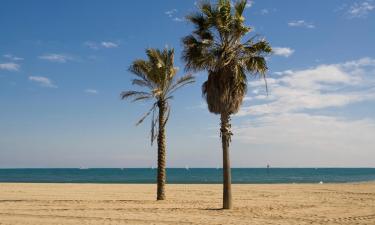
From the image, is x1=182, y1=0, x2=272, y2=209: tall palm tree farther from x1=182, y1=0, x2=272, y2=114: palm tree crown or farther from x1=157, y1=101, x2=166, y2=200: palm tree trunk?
x1=157, y1=101, x2=166, y2=200: palm tree trunk

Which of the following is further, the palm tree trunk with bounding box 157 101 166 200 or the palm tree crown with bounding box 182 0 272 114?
the palm tree trunk with bounding box 157 101 166 200

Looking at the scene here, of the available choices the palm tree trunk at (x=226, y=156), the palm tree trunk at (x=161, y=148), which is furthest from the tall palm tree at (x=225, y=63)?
the palm tree trunk at (x=161, y=148)

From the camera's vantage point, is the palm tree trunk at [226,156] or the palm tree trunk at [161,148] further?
the palm tree trunk at [161,148]

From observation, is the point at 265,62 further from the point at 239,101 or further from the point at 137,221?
the point at 137,221

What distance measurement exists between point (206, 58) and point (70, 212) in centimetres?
884

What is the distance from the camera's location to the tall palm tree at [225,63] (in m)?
19.6

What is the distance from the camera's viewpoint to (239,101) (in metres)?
20.0

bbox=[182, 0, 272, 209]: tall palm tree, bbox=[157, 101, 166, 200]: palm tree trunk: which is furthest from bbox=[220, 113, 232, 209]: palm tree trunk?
bbox=[157, 101, 166, 200]: palm tree trunk

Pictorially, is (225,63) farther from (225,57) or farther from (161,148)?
(161,148)

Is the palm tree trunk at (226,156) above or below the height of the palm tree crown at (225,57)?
below

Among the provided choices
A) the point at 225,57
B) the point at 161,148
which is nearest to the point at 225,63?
the point at 225,57

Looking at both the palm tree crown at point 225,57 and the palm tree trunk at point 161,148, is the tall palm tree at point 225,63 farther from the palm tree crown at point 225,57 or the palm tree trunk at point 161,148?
the palm tree trunk at point 161,148

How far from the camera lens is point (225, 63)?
19625mm

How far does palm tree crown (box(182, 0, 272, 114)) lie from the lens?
19.5 meters
